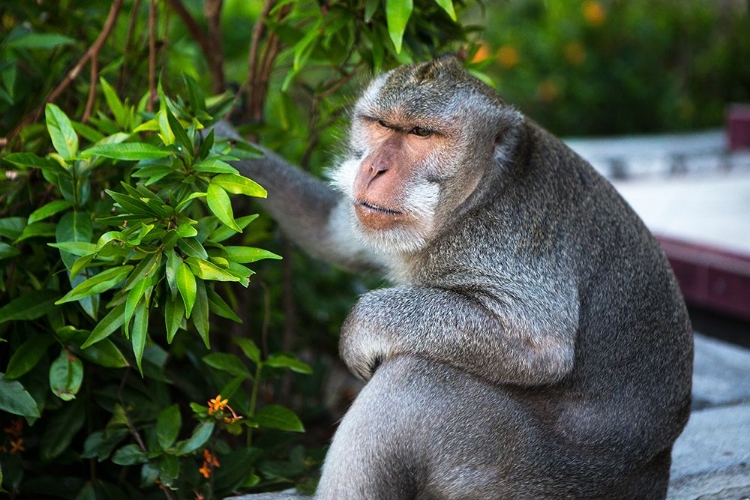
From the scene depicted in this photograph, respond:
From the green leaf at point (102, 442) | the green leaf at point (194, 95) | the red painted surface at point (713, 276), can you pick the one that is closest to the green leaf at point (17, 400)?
the green leaf at point (102, 442)

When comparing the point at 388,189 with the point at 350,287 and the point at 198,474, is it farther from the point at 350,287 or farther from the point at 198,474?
the point at 350,287

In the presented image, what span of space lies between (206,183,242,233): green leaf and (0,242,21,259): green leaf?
831 millimetres

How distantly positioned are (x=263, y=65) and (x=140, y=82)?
2.15 ft

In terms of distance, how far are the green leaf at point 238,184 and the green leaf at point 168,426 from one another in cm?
99

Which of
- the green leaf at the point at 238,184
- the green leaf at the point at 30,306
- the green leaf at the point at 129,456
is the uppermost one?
the green leaf at the point at 238,184

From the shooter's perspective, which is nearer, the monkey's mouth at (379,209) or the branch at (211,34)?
the monkey's mouth at (379,209)

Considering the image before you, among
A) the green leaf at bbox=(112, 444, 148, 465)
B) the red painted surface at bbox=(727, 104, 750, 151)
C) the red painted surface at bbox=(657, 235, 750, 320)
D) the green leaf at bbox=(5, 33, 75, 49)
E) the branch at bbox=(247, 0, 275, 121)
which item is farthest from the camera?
the red painted surface at bbox=(727, 104, 750, 151)

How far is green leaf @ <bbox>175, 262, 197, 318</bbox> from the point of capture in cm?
306

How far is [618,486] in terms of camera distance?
3520mm

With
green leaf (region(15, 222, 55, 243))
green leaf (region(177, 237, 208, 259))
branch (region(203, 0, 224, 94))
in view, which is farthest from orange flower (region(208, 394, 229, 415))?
branch (region(203, 0, 224, 94))

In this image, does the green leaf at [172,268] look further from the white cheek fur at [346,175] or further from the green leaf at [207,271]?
the white cheek fur at [346,175]

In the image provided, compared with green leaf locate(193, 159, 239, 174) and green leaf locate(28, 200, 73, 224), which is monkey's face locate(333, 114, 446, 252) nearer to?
green leaf locate(193, 159, 239, 174)

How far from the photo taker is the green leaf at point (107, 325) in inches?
128

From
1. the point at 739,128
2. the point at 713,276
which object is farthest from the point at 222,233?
the point at 739,128
